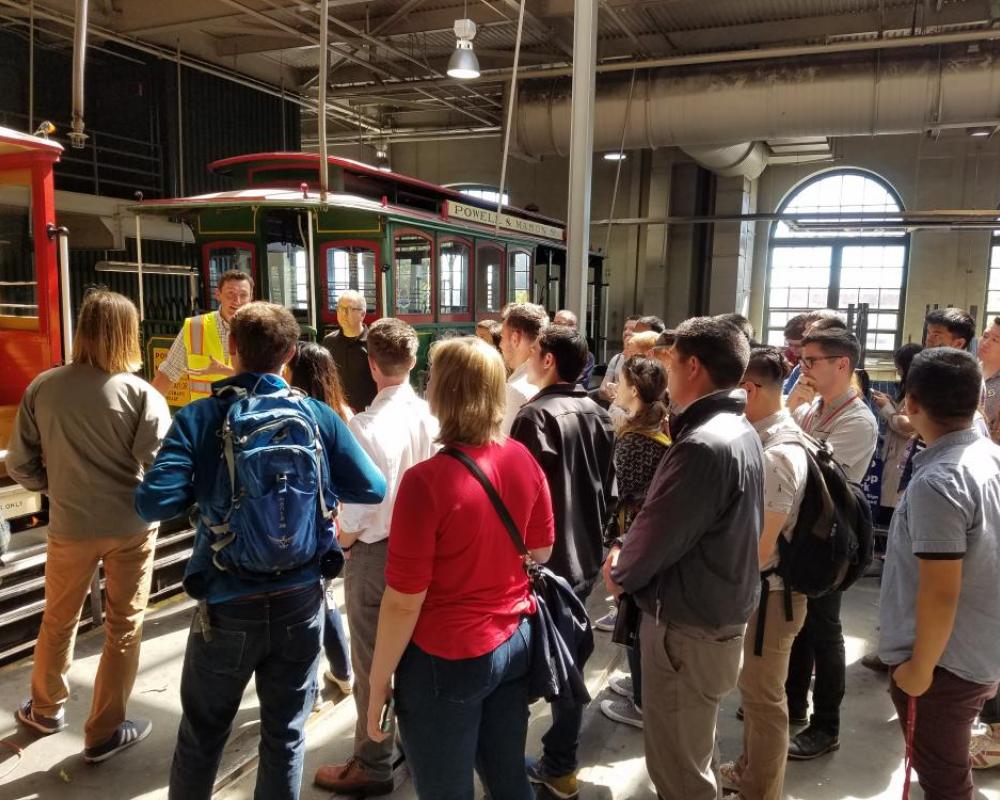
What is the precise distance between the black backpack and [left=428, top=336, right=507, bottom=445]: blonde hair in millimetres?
1090

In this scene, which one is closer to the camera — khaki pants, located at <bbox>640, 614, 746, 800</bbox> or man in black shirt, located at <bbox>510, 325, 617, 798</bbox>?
khaki pants, located at <bbox>640, 614, 746, 800</bbox>

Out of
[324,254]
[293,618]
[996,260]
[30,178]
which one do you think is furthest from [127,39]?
[996,260]

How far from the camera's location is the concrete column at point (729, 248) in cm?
1477

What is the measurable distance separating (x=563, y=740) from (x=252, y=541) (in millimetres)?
1425

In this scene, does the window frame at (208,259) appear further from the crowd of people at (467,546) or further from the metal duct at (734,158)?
the metal duct at (734,158)

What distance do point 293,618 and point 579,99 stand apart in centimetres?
404

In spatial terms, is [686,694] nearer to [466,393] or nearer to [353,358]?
[466,393]

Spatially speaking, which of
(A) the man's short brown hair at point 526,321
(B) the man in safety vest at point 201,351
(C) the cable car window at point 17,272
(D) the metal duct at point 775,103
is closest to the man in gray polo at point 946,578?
(A) the man's short brown hair at point 526,321

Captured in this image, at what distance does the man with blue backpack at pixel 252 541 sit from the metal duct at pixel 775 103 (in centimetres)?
948

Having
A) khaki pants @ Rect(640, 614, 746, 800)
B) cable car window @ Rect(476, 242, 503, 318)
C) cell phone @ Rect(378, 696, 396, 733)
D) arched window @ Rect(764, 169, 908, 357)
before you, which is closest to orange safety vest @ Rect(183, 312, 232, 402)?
cell phone @ Rect(378, 696, 396, 733)

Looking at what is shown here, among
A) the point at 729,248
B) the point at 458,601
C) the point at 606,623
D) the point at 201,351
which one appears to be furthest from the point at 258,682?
the point at 729,248

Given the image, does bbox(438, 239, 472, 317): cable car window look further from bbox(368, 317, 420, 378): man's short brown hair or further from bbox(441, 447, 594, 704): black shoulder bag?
bbox(441, 447, 594, 704): black shoulder bag

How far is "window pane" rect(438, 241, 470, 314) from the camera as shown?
791cm

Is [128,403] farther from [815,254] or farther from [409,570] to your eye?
[815,254]
